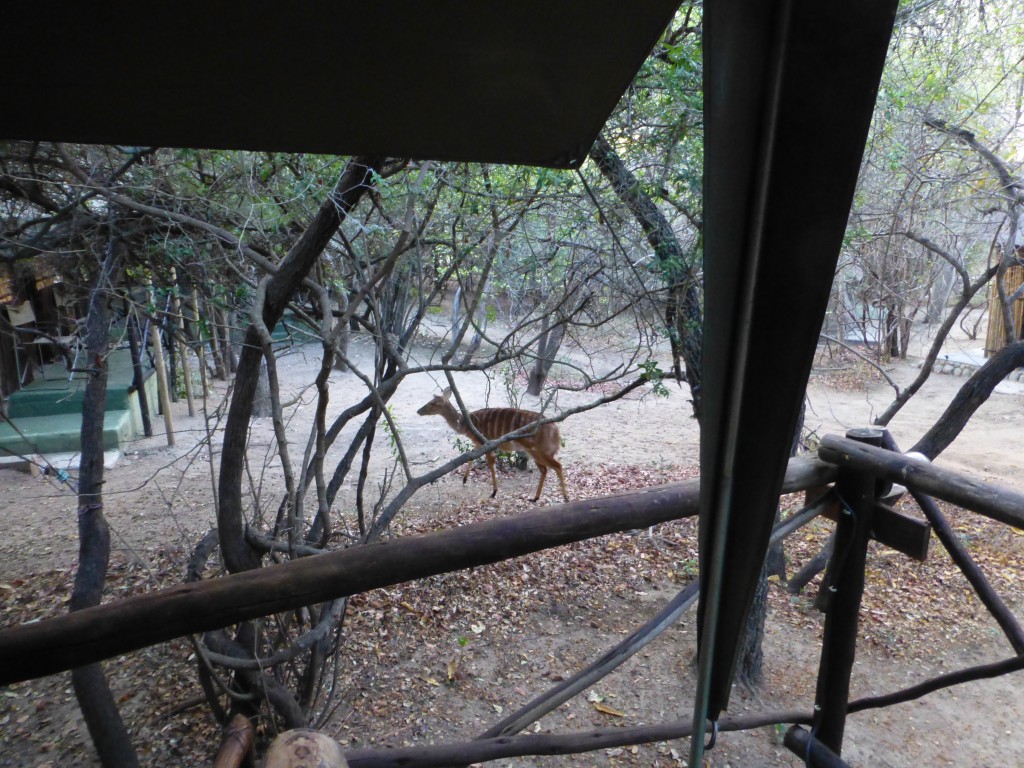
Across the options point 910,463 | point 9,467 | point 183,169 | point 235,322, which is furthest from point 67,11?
point 9,467

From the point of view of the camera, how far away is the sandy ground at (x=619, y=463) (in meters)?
3.26

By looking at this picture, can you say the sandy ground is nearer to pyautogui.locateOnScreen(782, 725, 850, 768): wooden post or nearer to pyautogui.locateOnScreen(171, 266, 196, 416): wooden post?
pyautogui.locateOnScreen(171, 266, 196, 416): wooden post

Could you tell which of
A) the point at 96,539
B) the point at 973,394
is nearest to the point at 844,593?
the point at 96,539

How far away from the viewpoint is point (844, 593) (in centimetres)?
192

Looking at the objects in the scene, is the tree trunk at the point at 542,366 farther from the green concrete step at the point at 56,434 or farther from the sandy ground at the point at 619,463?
the green concrete step at the point at 56,434

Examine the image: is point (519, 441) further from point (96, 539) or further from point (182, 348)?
point (182, 348)

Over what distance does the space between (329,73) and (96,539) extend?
2.66 meters

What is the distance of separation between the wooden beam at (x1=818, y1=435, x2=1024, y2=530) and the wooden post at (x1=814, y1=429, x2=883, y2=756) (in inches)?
2.2

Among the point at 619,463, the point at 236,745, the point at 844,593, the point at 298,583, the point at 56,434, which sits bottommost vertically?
the point at 619,463

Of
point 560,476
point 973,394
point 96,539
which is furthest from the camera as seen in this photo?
point 560,476

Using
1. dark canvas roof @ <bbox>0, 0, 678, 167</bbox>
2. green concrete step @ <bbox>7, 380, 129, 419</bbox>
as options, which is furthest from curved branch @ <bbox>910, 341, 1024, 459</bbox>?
green concrete step @ <bbox>7, 380, 129, 419</bbox>

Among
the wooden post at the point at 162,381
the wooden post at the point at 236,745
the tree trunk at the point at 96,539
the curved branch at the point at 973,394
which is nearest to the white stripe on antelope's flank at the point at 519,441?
the curved branch at the point at 973,394

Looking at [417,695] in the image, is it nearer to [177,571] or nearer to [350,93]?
[177,571]

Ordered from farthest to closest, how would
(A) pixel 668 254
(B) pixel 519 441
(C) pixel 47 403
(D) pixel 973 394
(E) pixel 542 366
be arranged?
(E) pixel 542 366 → (C) pixel 47 403 → (B) pixel 519 441 → (D) pixel 973 394 → (A) pixel 668 254
